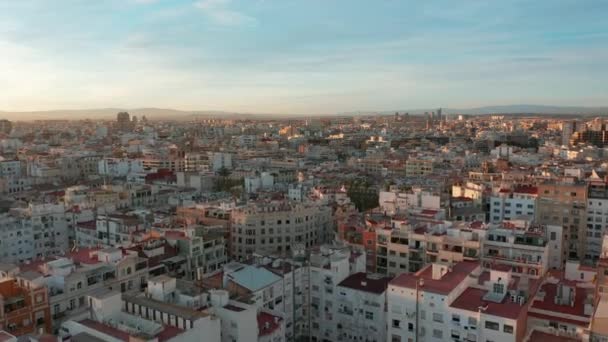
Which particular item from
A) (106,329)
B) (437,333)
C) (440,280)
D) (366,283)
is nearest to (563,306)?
(440,280)

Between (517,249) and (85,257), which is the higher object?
(85,257)

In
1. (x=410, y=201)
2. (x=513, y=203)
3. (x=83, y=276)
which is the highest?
(x=83, y=276)

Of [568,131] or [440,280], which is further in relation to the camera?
[568,131]

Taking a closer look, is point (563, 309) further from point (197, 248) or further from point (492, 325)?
point (197, 248)

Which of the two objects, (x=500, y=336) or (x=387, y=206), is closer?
(x=500, y=336)

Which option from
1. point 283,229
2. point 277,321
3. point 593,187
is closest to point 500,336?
point 277,321

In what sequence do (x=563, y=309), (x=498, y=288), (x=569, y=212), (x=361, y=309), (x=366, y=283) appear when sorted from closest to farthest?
(x=563, y=309) < (x=498, y=288) < (x=361, y=309) < (x=366, y=283) < (x=569, y=212)

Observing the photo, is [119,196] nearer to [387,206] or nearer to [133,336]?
[387,206]
